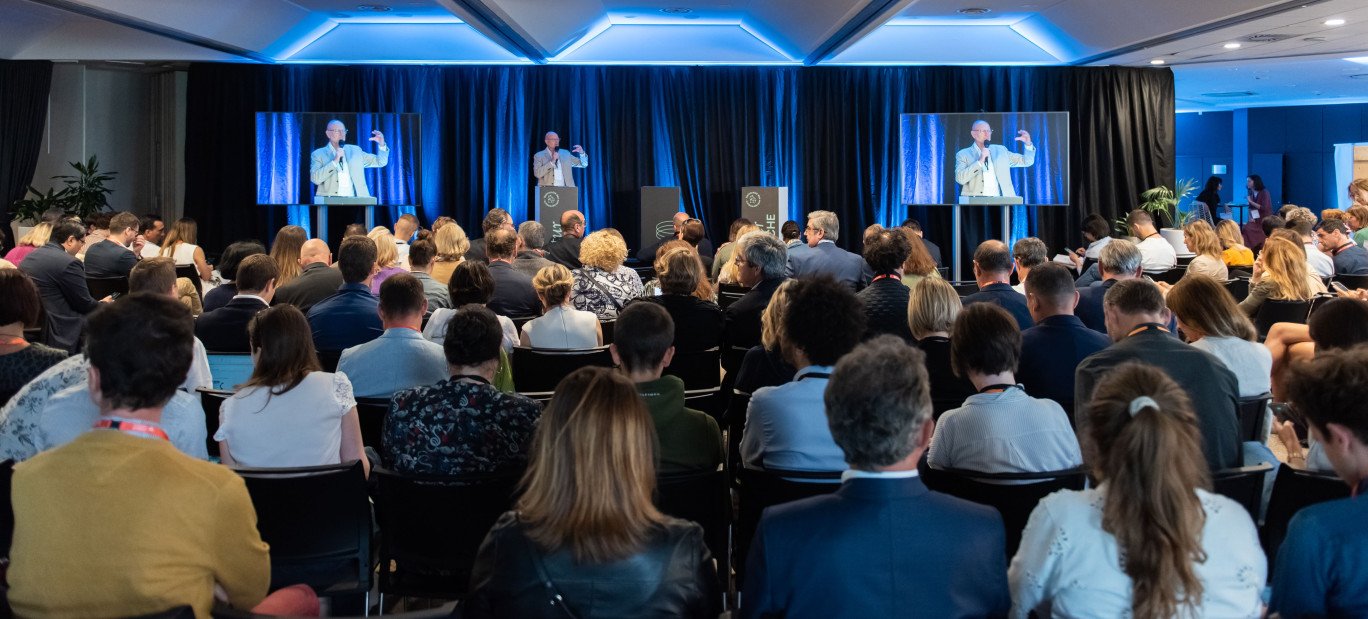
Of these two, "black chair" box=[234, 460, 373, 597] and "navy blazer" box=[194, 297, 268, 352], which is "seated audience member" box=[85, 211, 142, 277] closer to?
"navy blazer" box=[194, 297, 268, 352]

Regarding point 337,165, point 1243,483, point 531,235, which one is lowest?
point 1243,483

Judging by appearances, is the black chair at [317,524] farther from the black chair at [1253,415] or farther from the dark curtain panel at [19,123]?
the dark curtain panel at [19,123]

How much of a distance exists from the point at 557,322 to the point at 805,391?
2.18m

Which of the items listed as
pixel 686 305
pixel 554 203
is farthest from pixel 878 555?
pixel 554 203

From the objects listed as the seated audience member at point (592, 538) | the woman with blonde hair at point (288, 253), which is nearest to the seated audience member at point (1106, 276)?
the seated audience member at point (592, 538)

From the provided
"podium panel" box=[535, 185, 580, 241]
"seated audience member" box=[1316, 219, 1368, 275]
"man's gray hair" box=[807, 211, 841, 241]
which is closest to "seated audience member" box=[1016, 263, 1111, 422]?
"man's gray hair" box=[807, 211, 841, 241]

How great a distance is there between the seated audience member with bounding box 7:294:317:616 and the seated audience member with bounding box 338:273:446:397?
6.12 ft

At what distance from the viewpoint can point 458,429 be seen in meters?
2.79

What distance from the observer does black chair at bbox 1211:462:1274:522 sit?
2584mm

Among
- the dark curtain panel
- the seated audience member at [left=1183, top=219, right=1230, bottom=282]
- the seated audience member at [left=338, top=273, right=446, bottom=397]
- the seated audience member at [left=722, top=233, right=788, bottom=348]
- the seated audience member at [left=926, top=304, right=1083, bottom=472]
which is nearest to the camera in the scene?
the seated audience member at [left=926, top=304, right=1083, bottom=472]

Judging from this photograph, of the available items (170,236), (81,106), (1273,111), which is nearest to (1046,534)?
(170,236)

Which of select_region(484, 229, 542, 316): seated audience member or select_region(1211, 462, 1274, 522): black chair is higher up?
select_region(484, 229, 542, 316): seated audience member

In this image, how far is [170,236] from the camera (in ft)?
28.9

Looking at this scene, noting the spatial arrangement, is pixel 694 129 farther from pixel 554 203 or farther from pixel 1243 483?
pixel 1243 483
